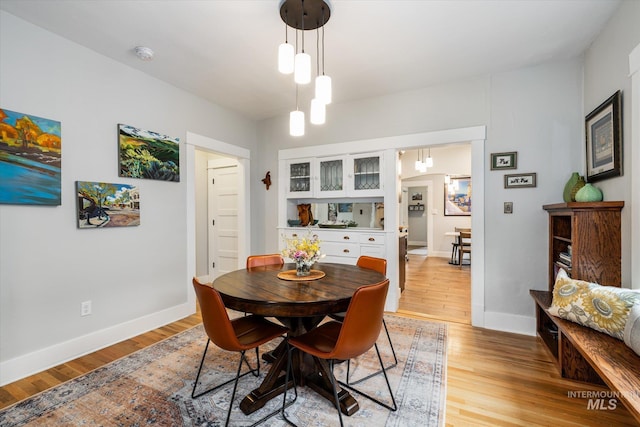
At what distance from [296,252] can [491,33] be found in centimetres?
241

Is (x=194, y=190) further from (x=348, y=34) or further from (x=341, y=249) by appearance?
(x=348, y=34)

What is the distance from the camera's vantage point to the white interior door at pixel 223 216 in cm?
487

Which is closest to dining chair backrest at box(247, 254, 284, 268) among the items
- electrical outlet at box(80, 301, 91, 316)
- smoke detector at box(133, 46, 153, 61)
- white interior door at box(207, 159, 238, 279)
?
electrical outlet at box(80, 301, 91, 316)

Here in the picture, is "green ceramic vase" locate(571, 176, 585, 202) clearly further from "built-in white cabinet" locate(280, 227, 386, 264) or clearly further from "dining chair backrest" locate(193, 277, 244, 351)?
"dining chair backrest" locate(193, 277, 244, 351)

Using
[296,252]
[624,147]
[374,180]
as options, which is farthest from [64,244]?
[624,147]

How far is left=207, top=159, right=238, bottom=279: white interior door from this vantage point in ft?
16.0

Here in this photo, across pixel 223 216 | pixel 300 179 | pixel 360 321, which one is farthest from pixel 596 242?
pixel 223 216

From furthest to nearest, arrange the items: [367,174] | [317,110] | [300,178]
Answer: [300,178], [367,174], [317,110]

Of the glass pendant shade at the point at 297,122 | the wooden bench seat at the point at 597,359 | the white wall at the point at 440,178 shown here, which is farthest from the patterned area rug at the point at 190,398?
the white wall at the point at 440,178

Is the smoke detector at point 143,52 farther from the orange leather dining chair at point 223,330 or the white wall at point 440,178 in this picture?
the white wall at point 440,178

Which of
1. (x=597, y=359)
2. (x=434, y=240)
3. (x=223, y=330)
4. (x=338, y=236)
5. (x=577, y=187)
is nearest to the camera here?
(x=597, y=359)

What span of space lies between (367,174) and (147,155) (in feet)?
8.50

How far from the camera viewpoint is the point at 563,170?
283cm

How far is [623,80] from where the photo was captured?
2.07 metres
